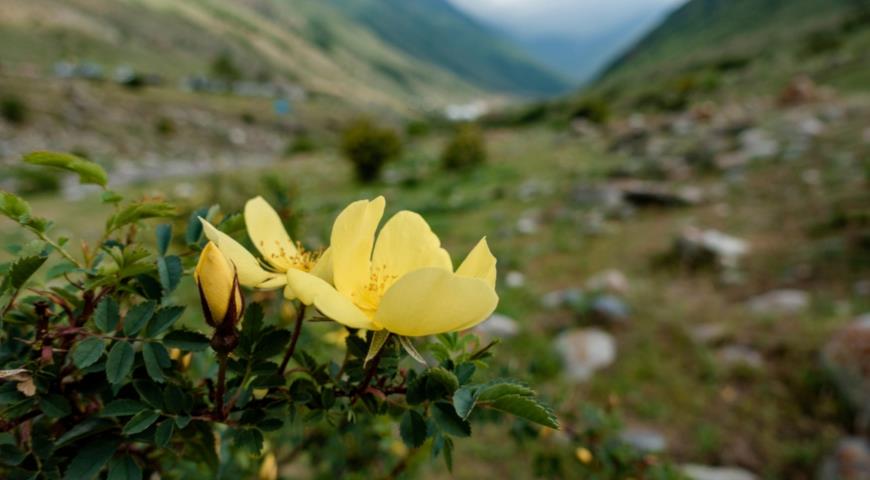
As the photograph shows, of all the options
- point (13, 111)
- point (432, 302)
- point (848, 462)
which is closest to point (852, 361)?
point (848, 462)

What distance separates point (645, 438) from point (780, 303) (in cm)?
187

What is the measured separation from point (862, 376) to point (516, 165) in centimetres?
898

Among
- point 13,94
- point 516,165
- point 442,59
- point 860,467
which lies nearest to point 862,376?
point 860,467

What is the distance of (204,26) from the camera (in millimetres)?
81125

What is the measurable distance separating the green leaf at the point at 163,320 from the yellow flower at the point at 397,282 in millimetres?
195

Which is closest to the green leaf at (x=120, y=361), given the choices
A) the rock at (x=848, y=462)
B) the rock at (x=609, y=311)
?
the rock at (x=848, y=462)

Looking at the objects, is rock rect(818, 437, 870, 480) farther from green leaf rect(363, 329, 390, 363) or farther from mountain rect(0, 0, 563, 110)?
mountain rect(0, 0, 563, 110)

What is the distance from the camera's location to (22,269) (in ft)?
2.02

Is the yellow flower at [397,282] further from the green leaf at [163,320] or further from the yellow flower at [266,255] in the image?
the green leaf at [163,320]

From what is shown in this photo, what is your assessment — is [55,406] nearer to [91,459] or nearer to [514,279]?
[91,459]

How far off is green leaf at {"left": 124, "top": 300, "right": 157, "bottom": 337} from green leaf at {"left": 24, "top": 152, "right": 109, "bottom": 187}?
0.22 metres

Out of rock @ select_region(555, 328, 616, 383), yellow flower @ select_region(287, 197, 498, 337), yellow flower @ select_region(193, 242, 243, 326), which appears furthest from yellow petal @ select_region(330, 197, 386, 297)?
rock @ select_region(555, 328, 616, 383)

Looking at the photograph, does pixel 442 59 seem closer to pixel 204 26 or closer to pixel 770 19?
pixel 204 26

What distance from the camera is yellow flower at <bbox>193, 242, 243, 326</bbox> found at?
57cm
